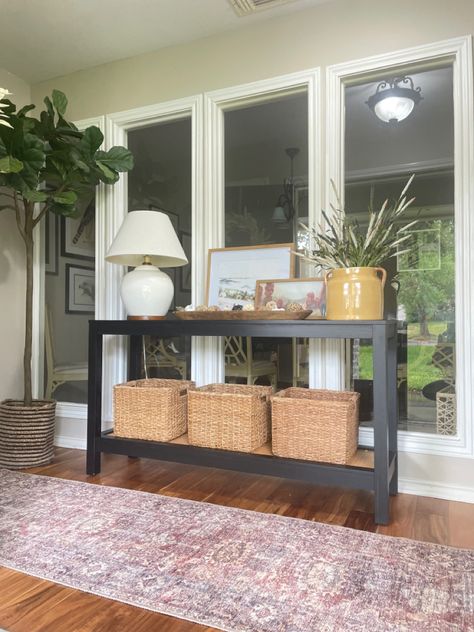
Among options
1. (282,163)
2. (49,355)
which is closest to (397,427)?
(282,163)

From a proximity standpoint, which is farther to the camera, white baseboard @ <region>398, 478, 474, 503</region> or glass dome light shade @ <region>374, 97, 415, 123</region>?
glass dome light shade @ <region>374, 97, 415, 123</region>

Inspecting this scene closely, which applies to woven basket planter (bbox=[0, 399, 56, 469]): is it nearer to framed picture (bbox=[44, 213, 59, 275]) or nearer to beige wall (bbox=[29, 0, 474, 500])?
framed picture (bbox=[44, 213, 59, 275])

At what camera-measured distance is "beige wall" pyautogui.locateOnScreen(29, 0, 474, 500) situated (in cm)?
214

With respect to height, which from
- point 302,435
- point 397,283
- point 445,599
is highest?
point 397,283

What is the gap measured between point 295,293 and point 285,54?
1.32 m

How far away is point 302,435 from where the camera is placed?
6.40ft

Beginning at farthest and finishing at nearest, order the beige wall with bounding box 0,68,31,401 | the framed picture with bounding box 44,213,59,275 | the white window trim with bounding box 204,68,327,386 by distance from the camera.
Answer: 1. the framed picture with bounding box 44,213,59,275
2. the beige wall with bounding box 0,68,31,401
3. the white window trim with bounding box 204,68,327,386

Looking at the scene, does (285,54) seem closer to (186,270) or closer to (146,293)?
(186,270)

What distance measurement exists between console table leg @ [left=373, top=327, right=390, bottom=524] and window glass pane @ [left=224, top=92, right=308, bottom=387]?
68cm

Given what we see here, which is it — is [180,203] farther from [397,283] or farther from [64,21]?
[397,283]

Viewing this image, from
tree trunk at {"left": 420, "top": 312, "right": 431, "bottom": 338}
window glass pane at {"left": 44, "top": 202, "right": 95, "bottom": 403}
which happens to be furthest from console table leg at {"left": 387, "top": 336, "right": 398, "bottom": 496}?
window glass pane at {"left": 44, "top": 202, "right": 95, "bottom": 403}

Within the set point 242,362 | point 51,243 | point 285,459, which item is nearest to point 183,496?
point 285,459

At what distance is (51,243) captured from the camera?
3.17 m

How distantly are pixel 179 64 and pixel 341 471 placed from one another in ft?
8.08
